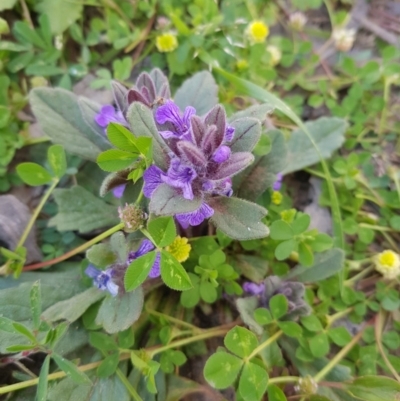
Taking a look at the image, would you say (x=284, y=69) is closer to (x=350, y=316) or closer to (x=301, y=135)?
(x=301, y=135)

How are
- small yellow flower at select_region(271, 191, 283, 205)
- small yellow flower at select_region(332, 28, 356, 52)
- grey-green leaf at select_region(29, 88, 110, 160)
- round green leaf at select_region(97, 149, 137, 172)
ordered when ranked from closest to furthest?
round green leaf at select_region(97, 149, 137, 172)
grey-green leaf at select_region(29, 88, 110, 160)
small yellow flower at select_region(271, 191, 283, 205)
small yellow flower at select_region(332, 28, 356, 52)

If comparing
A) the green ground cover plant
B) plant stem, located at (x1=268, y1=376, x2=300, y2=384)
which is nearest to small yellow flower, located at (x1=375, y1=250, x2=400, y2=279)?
the green ground cover plant

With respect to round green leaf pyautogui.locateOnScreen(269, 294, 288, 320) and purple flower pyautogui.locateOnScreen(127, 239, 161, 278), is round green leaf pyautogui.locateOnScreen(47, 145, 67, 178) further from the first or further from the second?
round green leaf pyautogui.locateOnScreen(269, 294, 288, 320)

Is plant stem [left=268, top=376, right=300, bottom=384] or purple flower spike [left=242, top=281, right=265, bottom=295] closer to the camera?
plant stem [left=268, top=376, right=300, bottom=384]

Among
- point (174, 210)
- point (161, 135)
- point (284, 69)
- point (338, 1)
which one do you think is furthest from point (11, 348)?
point (338, 1)

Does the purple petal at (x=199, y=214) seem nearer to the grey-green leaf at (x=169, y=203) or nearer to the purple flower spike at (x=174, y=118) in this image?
the grey-green leaf at (x=169, y=203)

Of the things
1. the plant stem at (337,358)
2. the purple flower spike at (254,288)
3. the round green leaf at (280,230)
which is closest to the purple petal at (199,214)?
the round green leaf at (280,230)
